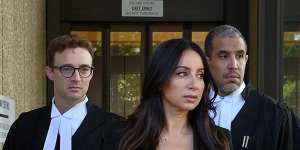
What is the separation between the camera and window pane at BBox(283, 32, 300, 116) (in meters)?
6.76

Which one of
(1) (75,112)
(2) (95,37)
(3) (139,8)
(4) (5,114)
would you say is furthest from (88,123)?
(2) (95,37)

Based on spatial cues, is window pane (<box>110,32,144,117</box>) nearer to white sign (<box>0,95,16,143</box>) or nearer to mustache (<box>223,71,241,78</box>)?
white sign (<box>0,95,16,143</box>)

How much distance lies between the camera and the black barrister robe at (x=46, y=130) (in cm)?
351

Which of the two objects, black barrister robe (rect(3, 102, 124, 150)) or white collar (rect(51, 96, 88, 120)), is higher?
white collar (rect(51, 96, 88, 120))

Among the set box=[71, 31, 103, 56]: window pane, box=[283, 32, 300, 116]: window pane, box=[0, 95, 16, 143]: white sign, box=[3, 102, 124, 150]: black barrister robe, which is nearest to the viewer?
box=[3, 102, 124, 150]: black barrister robe

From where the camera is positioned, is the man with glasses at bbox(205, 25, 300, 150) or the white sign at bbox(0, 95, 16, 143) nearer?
the man with glasses at bbox(205, 25, 300, 150)

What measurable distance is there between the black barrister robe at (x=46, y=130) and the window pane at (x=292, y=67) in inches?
137

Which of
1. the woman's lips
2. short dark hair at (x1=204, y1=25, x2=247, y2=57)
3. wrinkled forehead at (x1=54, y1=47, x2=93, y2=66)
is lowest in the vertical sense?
the woman's lips

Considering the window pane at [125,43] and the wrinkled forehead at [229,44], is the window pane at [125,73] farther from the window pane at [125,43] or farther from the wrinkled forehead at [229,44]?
the wrinkled forehead at [229,44]

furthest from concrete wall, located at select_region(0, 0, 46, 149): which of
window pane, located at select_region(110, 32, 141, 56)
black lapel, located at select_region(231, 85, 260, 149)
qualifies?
black lapel, located at select_region(231, 85, 260, 149)

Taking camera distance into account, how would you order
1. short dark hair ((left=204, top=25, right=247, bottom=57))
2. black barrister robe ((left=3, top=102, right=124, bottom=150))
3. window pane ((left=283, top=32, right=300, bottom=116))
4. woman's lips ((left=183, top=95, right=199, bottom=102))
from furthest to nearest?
window pane ((left=283, top=32, right=300, bottom=116)) < short dark hair ((left=204, top=25, right=247, bottom=57)) < black barrister robe ((left=3, top=102, right=124, bottom=150)) < woman's lips ((left=183, top=95, right=199, bottom=102))

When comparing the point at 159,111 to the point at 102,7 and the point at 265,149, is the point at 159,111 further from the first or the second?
the point at 102,7

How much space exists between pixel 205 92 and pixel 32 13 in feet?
12.7

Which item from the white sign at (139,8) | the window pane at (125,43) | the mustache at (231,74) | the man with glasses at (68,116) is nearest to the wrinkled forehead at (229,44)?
the mustache at (231,74)
